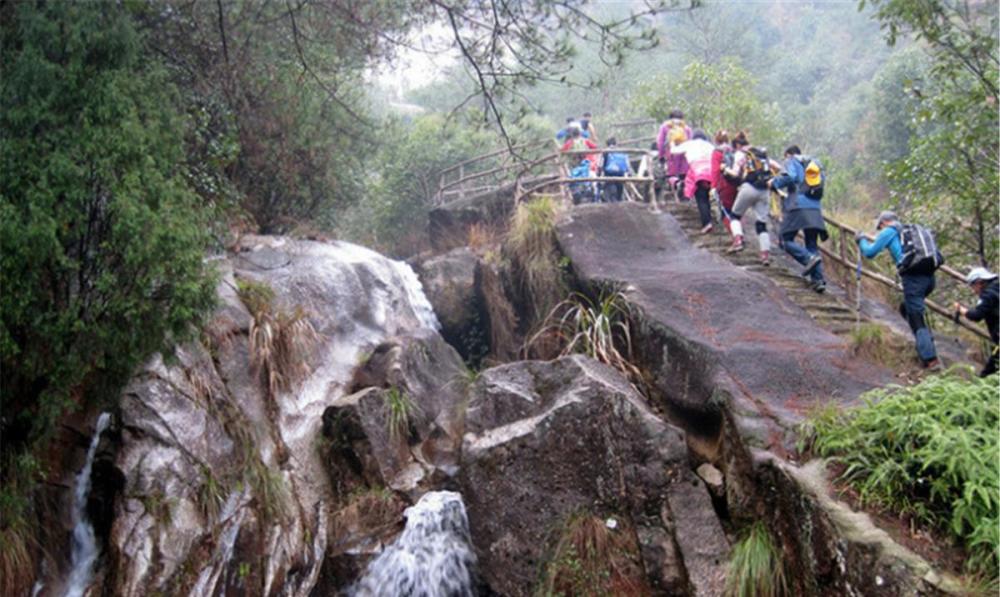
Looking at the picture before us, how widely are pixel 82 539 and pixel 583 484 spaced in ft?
14.0

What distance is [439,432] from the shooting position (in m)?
8.50

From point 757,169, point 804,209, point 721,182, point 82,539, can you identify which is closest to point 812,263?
point 804,209

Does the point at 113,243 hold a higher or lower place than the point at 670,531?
higher

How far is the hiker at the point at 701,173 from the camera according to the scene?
1062 centimetres

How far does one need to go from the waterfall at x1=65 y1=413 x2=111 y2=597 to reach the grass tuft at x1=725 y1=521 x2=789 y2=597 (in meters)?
5.03

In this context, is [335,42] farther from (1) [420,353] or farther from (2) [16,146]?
(2) [16,146]

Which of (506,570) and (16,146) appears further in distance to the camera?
(506,570)

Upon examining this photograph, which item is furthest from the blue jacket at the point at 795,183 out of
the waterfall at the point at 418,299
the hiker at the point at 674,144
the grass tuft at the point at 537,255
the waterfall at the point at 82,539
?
the waterfall at the point at 82,539

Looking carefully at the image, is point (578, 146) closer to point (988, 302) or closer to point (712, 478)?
point (988, 302)

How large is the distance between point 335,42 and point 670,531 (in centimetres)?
686

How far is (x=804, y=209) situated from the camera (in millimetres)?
8812

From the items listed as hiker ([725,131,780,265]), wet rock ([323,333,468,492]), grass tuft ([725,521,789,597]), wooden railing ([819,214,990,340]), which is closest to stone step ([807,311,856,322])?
wooden railing ([819,214,990,340])

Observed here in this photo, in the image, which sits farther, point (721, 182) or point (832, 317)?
point (721, 182)

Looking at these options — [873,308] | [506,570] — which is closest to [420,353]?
[506,570]
